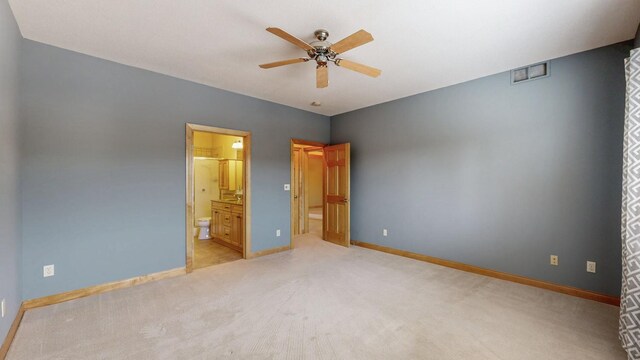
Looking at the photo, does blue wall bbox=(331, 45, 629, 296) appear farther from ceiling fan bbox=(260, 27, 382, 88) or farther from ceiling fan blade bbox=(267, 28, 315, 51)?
ceiling fan blade bbox=(267, 28, 315, 51)

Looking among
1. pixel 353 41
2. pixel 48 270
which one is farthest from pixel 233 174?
pixel 353 41

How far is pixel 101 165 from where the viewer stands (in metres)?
2.99

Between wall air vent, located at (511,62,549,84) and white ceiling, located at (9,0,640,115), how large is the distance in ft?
0.38

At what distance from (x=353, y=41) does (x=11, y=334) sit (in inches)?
143

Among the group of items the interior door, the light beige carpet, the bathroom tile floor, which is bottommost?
the bathroom tile floor

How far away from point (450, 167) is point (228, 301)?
3451mm

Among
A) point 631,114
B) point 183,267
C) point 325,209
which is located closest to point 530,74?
point 631,114

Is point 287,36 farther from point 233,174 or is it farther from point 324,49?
point 233,174

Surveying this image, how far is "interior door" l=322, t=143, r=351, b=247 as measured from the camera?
502 cm

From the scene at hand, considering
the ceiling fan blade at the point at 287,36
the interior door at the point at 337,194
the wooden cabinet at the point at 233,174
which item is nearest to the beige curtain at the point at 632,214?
the ceiling fan blade at the point at 287,36

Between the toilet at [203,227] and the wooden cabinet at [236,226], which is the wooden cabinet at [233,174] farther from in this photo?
the wooden cabinet at [236,226]

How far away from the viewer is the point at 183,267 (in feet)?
11.7

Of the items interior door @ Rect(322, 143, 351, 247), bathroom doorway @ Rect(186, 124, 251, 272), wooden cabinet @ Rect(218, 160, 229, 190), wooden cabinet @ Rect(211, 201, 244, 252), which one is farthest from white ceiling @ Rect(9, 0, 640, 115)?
wooden cabinet @ Rect(218, 160, 229, 190)

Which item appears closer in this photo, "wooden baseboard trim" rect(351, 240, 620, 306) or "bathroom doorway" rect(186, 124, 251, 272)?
"wooden baseboard trim" rect(351, 240, 620, 306)
